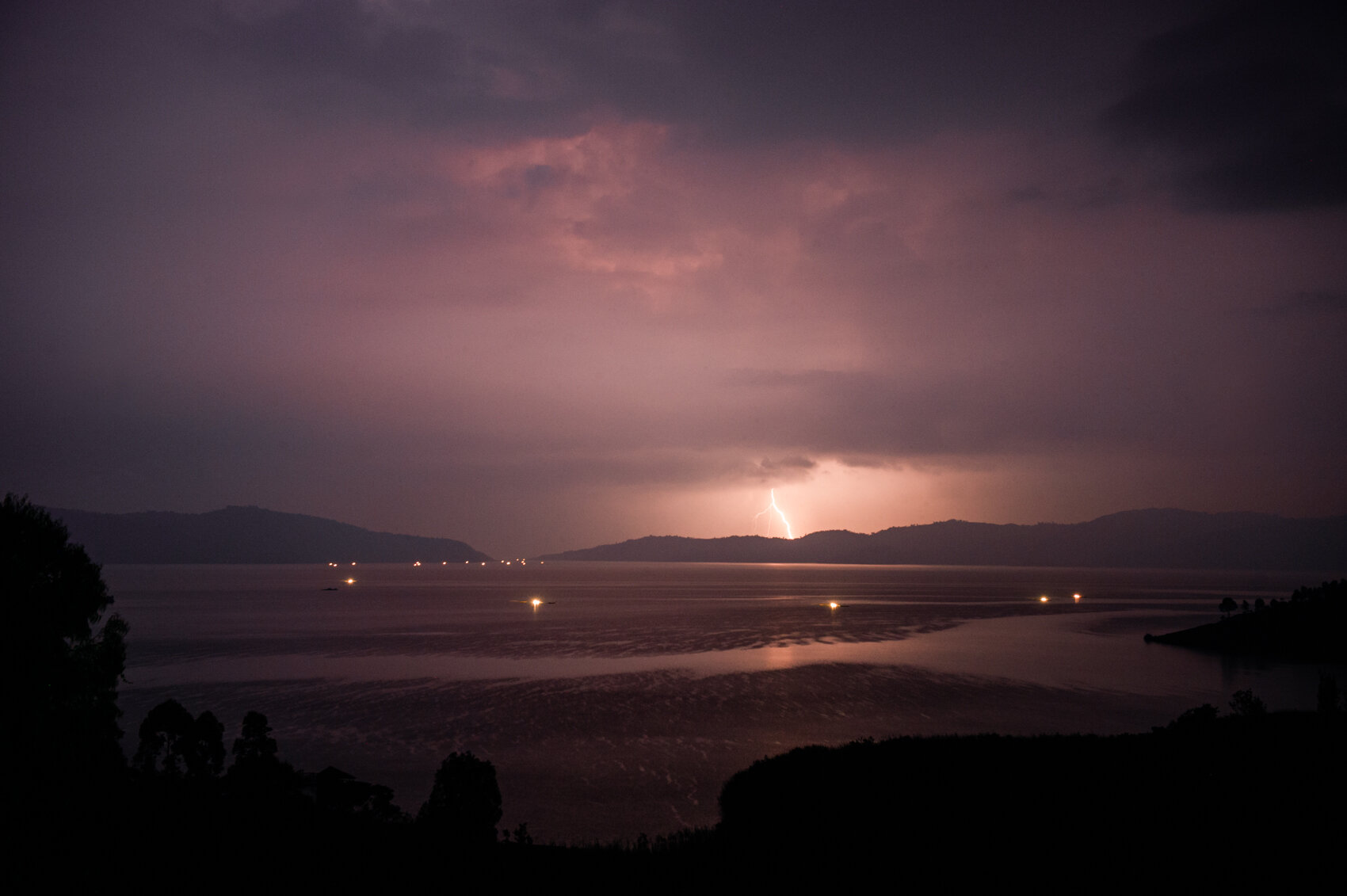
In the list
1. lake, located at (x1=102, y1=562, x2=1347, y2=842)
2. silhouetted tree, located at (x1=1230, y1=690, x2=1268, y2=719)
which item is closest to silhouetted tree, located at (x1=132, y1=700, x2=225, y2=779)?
lake, located at (x1=102, y1=562, x2=1347, y2=842)

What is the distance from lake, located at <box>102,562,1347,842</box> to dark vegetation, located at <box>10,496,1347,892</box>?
17.7 feet

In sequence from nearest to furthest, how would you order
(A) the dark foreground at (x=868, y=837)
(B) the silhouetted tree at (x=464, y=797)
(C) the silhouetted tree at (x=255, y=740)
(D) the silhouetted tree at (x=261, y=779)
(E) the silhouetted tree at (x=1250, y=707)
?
(A) the dark foreground at (x=868, y=837) < (D) the silhouetted tree at (x=261, y=779) < (B) the silhouetted tree at (x=464, y=797) < (C) the silhouetted tree at (x=255, y=740) < (E) the silhouetted tree at (x=1250, y=707)

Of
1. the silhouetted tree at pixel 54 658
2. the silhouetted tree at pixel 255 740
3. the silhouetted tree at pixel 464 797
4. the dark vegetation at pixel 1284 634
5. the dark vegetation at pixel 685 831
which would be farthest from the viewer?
the dark vegetation at pixel 1284 634

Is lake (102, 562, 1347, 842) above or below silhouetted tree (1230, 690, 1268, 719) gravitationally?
below

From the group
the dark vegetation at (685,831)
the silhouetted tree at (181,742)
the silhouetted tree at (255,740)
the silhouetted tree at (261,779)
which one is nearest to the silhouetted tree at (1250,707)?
the dark vegetation at (685,831)

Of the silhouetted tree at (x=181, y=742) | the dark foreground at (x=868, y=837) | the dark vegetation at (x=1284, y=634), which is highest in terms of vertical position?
the dark foreground at (x=868, y=837)

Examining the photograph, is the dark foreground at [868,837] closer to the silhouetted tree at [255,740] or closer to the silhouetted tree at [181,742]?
the silhouetted tree at [255,740]

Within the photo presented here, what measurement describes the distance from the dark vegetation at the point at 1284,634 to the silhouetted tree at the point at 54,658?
304 feet

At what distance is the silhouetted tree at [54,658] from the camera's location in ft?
76.2

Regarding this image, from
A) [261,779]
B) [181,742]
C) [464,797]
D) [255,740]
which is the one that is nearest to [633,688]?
[255,740]

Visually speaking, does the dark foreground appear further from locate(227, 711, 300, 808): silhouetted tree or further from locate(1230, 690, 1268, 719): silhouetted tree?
locate(1230, 690, 1268, 719): silhouetted tree

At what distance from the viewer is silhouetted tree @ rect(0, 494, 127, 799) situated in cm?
2323

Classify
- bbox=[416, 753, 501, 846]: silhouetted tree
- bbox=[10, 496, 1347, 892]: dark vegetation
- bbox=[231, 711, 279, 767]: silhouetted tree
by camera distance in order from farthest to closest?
1. bbox=[231, 711, 279, 767]: silhouetted tree
2. bbox=[416, 753, 501, 846]: silhouetted tree
3. bbox=[10, 496, 1347, 892]: dark vegetation

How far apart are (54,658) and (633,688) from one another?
32551 millimetres
